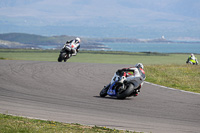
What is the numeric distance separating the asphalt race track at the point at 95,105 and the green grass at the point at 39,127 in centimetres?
74

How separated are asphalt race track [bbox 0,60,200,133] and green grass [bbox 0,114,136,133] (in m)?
0.74

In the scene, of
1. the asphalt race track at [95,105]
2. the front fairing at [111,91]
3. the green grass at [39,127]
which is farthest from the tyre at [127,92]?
the green grass at [39,127]

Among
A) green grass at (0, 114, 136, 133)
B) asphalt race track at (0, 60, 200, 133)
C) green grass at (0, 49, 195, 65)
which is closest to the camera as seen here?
green grass at (0, 114, 136, 133)

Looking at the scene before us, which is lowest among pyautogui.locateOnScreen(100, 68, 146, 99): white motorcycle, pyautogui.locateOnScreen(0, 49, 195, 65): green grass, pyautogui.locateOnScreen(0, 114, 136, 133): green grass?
pyautogui.locateOnScreen(0, 114, 136, 133): green grass

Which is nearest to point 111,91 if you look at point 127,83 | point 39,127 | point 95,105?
point 127,83

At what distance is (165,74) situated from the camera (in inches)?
1140

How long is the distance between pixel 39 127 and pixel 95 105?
471cm

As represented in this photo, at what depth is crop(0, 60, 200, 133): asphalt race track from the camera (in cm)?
1255

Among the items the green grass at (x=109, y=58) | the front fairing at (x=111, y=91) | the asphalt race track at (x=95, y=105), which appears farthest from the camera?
the green grass at (x=109, y=58)

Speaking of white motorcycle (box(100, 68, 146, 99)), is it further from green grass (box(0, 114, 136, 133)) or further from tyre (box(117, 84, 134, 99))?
green grass (box(0, 114, 136, 133))

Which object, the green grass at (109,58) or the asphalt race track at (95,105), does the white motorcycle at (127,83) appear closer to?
the asphalt race track at (95,105)

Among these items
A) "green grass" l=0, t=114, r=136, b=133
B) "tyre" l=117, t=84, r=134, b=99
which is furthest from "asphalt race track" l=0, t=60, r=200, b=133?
"green grass" l=0, t=114, r=136, b=133

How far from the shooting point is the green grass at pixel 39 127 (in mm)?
10417

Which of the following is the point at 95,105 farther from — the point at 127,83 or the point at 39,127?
the point at 39,127
